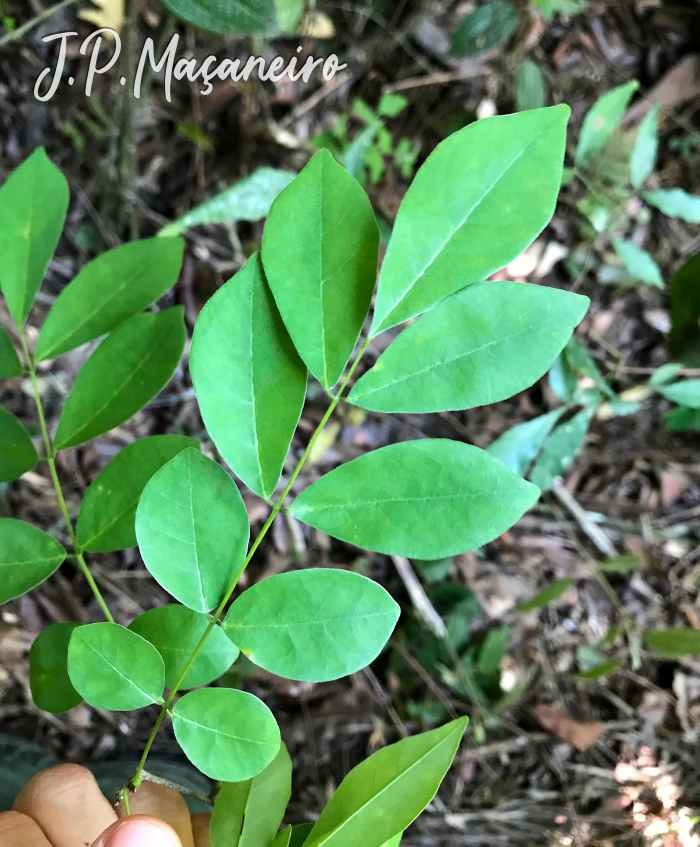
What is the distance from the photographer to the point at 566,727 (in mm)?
1523

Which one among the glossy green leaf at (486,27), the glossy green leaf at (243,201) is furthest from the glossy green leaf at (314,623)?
the glossy green leaf at (486,27)

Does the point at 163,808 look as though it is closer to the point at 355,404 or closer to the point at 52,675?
the point at 52,675

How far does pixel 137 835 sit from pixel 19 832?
351 millimetres

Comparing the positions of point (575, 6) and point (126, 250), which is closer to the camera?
point (126, 250)

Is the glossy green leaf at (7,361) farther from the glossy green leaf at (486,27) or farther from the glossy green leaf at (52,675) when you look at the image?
the glossy green leaf at (486,27)

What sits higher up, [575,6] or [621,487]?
[575,6]

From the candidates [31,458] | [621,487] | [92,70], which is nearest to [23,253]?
[31,458]

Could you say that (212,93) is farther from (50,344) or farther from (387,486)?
(387,486)

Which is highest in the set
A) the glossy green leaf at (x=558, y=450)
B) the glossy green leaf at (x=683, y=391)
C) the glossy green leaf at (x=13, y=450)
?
the glossy green leaf at (x=13, y=450)

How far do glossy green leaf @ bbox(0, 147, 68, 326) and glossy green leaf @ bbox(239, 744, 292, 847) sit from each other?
0.57 metres

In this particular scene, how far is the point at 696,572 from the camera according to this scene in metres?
1.67

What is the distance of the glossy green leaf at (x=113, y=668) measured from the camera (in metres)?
0.50

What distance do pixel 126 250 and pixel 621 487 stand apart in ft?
4.64

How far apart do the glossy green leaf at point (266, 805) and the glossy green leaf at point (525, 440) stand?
706mm
